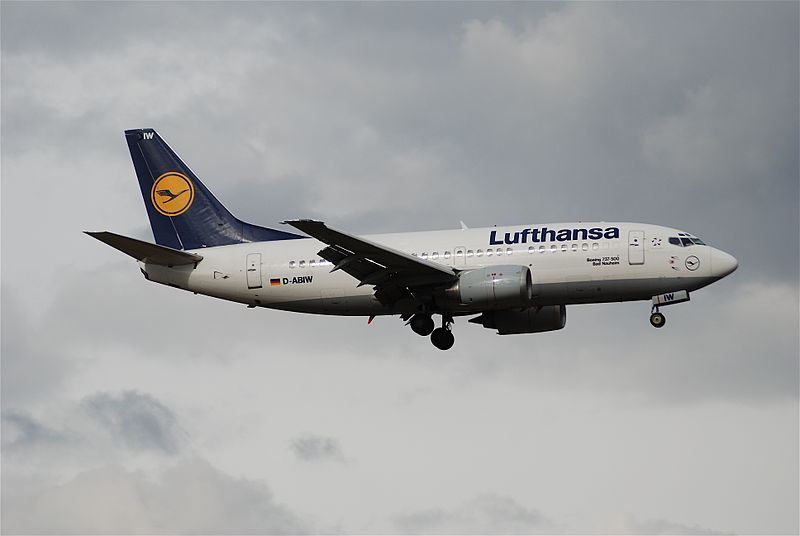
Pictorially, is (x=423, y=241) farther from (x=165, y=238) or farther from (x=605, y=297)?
(x=165, y=238)

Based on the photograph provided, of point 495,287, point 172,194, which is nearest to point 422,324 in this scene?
point 495,287

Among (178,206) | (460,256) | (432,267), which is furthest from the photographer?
(178,206)

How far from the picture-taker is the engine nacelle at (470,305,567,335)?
5625 cm

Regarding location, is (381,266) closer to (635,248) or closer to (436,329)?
(436,329)

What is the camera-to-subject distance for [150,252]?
2146 inches

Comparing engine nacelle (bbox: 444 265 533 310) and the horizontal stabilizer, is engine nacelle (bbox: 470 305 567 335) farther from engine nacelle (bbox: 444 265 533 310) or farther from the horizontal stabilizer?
the horizontal stabilizer

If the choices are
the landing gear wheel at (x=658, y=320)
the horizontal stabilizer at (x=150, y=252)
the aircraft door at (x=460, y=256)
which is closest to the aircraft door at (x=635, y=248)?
the landing gear wheel at (x=658, y=320)

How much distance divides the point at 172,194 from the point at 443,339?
13.6m

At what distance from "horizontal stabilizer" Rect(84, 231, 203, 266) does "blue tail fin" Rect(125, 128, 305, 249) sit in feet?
5.86

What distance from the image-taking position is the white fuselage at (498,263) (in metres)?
50.5

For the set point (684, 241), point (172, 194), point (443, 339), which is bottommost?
point (443, 339)

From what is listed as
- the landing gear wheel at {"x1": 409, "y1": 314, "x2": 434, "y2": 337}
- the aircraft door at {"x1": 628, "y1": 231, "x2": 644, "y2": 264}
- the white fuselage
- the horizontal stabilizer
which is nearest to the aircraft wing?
the white fuselage

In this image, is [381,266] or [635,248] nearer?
[635,248]

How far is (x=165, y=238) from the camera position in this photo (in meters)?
57.7
